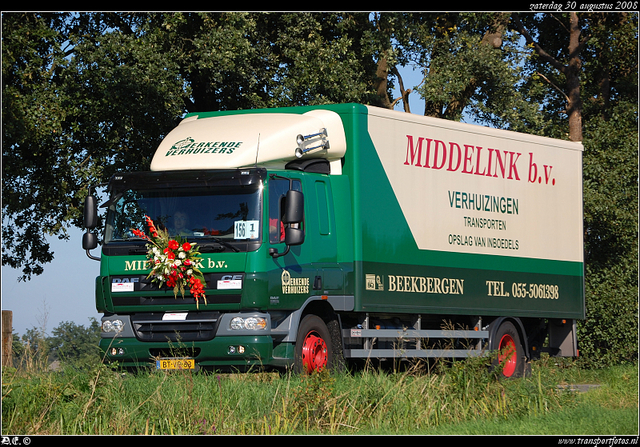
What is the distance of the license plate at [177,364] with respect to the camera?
11562 millimetres

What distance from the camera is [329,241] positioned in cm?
1270

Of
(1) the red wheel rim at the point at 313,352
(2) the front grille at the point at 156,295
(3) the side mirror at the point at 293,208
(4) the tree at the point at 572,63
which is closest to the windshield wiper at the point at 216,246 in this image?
(2) the front grille at the point at 156,295

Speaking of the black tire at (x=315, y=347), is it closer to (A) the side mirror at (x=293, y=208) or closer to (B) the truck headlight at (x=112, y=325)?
(A) the side mirror at (x=293, y=208)

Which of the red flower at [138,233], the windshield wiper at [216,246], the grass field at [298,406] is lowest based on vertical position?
the grass field at [298,406]

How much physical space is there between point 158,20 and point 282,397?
11651 mm

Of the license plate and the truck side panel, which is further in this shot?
the truck side panel

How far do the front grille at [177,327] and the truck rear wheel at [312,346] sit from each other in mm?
1161

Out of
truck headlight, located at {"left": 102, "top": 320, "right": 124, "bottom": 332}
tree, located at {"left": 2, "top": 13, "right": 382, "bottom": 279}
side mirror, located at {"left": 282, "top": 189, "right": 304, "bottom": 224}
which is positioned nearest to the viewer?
side mirror, located at {"left": 282, "top": 189, "right": 304, "bottom": 224}

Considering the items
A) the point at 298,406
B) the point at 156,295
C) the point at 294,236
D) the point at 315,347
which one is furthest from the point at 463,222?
the point at 298,406

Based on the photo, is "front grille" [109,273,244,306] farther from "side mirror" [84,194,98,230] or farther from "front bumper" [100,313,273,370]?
"side mirror" [84,194,98,230]

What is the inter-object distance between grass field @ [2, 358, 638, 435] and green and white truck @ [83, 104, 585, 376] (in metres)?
0.93

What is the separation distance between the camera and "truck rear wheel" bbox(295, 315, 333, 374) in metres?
12.0

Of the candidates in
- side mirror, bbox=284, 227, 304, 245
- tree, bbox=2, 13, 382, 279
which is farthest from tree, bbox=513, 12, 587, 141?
side mirror, bbox=284, 227, 304, 245
